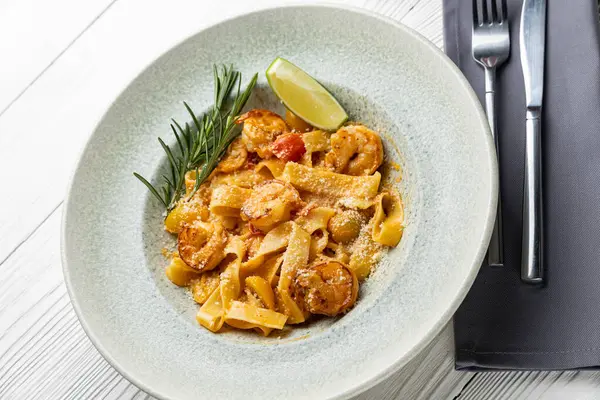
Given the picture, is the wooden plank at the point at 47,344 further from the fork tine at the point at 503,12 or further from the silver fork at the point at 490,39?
the fork tine at the point at 503,12

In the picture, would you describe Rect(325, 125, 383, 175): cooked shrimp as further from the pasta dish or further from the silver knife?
the silver knife

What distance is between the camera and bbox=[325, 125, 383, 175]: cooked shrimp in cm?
204

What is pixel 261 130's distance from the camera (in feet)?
6.98

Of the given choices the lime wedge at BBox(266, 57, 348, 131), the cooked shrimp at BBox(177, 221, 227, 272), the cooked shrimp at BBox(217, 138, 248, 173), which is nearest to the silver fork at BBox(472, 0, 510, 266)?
the lime wedge at BBox(266, 57, 348, 131)

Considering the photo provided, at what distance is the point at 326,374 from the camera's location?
5.92 ft

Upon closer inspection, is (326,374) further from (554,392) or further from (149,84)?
(149,84)

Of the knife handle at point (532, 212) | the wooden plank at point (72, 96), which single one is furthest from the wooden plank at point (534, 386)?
the wooden plank at point (72, 96)

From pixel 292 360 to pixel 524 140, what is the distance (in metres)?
1.05

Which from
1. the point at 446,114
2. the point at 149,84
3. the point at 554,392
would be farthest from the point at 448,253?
the point at 149,84

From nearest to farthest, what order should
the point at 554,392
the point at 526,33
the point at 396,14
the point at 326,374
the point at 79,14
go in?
the point at 326,374, the point at 554,392, the point at 526,33, the point at 396,14, the point at 79,14

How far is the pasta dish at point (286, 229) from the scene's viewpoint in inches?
75.9

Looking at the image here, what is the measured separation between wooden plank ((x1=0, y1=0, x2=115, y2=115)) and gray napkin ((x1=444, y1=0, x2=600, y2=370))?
175cm

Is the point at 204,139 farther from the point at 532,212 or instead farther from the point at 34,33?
the point at 34,33

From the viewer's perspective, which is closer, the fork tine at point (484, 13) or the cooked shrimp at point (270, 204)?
the cooked shrimp at point (270, 204)
